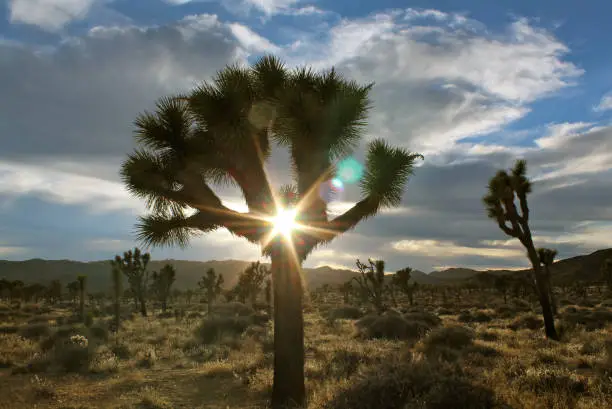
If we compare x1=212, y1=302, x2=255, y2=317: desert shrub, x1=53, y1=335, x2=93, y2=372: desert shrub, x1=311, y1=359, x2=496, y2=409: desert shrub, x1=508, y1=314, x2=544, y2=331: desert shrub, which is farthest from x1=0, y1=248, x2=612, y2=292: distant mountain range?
x1=311, y1=359, x2=496, y2=409: desert shrub

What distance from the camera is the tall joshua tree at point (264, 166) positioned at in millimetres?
9094

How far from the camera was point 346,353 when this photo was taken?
1373 centimetres

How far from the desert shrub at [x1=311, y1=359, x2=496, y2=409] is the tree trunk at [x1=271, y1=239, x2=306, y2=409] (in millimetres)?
1781

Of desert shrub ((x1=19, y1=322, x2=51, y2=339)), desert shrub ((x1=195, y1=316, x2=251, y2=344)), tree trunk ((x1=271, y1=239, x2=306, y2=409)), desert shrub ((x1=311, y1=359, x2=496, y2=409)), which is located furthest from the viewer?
desert shrub ((x1=19, y1=322, x2=51, y2=339))

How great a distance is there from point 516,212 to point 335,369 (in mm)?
11146

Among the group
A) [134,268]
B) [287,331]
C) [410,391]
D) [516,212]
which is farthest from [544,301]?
[134,268]

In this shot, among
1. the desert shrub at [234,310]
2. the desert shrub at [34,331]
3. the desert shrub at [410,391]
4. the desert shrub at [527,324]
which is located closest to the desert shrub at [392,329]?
the desert shrub at [527,324]

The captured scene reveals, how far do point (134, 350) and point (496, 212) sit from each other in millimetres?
15700

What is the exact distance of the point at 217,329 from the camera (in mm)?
21156

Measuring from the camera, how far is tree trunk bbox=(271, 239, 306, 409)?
8877mm

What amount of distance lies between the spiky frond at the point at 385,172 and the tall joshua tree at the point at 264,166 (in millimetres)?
24

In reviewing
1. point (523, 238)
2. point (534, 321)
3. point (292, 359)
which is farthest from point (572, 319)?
point (292, 359)

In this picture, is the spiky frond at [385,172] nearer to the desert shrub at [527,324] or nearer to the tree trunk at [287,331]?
the tree trunk at [287,331]

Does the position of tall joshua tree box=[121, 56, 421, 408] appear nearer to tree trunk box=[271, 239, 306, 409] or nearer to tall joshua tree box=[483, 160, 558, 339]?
tree trunk box=[271, 239, 306, 409]
